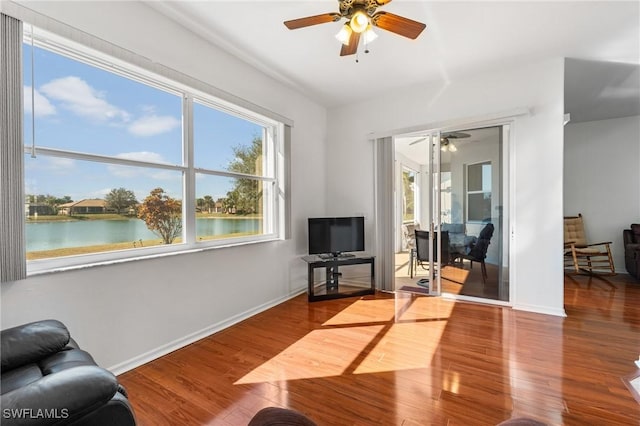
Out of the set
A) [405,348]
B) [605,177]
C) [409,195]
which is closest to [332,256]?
[405,348]

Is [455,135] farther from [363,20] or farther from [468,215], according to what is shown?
[363,20]

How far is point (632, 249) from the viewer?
14.7 feet

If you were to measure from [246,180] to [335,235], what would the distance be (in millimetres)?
1413

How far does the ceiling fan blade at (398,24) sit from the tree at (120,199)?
226cm

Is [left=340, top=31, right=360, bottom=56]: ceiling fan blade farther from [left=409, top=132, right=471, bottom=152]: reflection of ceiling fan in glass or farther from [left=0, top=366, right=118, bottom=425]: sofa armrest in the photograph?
[left=0, top=366, right=118, bottom=425]: sofa armrest

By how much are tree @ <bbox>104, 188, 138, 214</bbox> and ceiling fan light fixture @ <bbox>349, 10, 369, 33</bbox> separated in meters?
2.10

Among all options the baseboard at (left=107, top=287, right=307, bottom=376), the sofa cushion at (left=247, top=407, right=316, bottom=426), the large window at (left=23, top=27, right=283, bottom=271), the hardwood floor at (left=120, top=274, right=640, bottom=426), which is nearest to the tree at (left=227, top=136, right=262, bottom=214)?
the large window at (left=23, top=27, right=283, bottom=271)

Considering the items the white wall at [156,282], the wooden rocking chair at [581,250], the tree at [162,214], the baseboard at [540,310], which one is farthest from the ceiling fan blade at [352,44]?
the wooden rocking chair at [581,250]

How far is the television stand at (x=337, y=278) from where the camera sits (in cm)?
375

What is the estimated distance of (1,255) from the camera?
5.16 ft

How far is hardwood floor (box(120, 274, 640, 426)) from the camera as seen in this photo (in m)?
1.70

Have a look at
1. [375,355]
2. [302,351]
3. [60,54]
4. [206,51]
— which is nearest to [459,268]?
[375,355]

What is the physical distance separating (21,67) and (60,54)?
363mm

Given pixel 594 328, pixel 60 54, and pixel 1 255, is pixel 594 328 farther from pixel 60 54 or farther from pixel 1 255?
pixel 60 54
